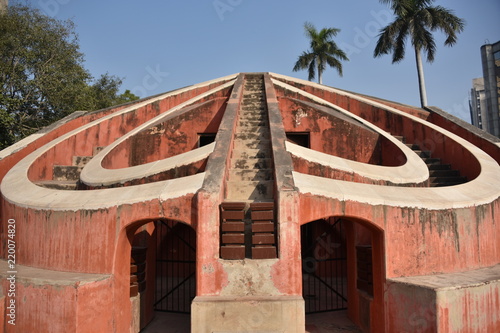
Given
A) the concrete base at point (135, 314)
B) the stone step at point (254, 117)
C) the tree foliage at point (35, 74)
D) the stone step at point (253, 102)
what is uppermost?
the tree foliage at point (35, 74)

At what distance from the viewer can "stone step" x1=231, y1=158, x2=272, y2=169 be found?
4.79 metres

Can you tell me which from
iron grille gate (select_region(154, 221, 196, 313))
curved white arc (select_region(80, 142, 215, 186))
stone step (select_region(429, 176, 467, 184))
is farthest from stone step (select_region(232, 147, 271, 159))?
stone step (select_region(429, 176, 467, 184))

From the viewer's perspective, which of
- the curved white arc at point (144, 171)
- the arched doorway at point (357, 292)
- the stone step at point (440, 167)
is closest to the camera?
the arched doorway at point (357, 292)

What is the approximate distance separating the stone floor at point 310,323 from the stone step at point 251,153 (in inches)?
90.4

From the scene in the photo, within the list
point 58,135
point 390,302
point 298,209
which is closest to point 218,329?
point 298,209

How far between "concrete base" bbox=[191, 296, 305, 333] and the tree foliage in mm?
10619

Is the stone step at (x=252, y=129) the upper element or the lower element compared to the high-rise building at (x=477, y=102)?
lower

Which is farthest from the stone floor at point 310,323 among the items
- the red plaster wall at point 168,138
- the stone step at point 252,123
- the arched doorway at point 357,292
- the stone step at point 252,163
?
the stone step at point 252,123

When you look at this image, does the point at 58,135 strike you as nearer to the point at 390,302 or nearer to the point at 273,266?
the point at 273,266

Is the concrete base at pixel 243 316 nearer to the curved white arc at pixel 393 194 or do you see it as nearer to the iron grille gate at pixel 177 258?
the curved white arc at pixel 393 194

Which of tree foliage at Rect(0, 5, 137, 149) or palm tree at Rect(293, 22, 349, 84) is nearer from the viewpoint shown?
tree foliage at Rect(0, 5, 137, 149)

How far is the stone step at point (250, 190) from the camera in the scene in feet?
13.8

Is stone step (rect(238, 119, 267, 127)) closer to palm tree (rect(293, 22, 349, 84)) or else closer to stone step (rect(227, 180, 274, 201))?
stone step (rect(227, 180, 274, 201))

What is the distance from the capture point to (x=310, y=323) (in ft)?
15.7
